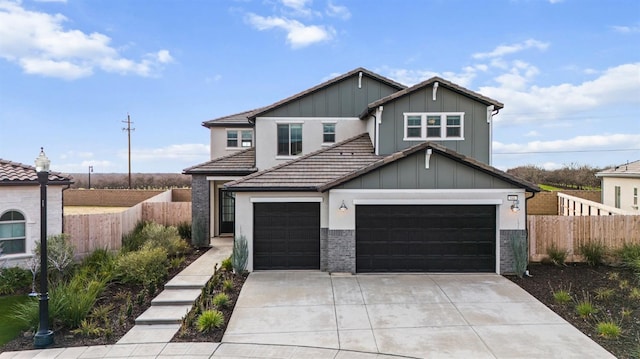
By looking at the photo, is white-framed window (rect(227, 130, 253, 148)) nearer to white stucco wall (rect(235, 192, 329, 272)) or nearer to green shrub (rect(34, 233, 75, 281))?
white stucco wall (rect(235, 192, 329, 272))

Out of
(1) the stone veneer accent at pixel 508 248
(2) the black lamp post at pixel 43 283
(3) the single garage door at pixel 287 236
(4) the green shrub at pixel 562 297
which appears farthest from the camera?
(3) the single garage door at pixel 287 236

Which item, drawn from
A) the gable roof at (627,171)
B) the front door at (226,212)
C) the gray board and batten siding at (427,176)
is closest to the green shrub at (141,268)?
the front door at (226,212)

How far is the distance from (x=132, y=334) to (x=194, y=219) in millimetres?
8417

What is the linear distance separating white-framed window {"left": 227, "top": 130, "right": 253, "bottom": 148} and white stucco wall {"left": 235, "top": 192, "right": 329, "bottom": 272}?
7.58 metres

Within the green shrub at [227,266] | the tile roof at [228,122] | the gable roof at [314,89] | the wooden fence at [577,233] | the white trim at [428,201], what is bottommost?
the green shrub at [227,266]

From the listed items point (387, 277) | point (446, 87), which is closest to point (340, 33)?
point (446, 87)

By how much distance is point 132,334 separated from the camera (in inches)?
306

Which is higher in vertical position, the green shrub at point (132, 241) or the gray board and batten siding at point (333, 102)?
the gray board and batten siding at point (333, 102)

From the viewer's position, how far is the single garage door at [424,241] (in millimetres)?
12039

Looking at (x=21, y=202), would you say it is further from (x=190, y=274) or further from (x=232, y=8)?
(x=232, y=8)

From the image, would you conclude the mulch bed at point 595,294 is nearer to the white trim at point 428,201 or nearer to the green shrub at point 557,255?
the green shrub at point 557,255

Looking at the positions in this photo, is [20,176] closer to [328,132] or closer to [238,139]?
[238,139]

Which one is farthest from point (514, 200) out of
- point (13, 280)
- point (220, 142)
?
point (13, 280)

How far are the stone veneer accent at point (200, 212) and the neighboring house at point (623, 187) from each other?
22.6 metres
